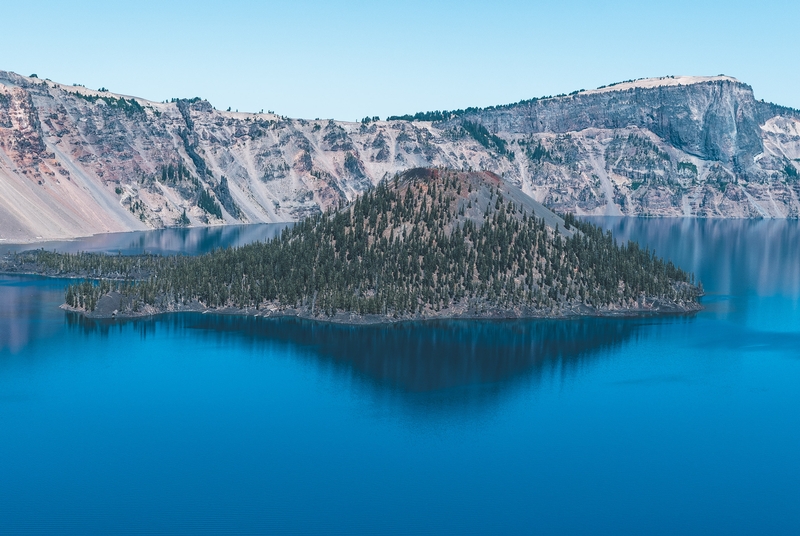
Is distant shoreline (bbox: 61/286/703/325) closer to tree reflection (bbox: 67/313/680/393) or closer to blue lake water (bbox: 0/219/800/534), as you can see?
tree reflection (bbox: 67/313/680/393)

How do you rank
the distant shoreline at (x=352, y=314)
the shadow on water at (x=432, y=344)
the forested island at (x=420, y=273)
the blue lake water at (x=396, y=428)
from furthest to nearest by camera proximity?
1. the forested island at (x=420, y=273)
2. the distant shoreline at (x=352, y=314)
3. the shadow on water at (x=432, y=344)
4. the blue lake water at (x=396, y=428)

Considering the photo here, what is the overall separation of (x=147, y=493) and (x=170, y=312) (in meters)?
85.7

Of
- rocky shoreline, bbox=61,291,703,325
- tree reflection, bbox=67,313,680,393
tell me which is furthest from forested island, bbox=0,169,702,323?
tree reflection, bbox=67,313,680,393

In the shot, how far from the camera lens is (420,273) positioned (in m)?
162

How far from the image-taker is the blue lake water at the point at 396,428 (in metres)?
70.2

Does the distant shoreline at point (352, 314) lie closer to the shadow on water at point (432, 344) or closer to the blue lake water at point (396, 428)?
the shadow on water at point (432, 344)

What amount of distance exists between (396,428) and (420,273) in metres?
73.1

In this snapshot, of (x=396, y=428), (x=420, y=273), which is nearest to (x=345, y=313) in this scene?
(x=420, y=273)

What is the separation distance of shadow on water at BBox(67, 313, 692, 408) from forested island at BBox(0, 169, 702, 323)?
4.93m

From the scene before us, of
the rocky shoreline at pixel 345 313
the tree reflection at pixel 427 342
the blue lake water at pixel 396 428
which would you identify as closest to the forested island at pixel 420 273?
the rocky shoreline at pixel 345 313

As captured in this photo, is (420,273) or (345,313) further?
(420,273)

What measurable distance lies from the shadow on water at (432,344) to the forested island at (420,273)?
194 inches

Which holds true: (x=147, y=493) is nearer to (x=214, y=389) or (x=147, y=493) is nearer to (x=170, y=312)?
(x=214, y=389)

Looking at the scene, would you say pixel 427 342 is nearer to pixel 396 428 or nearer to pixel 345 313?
pixel 345 313
